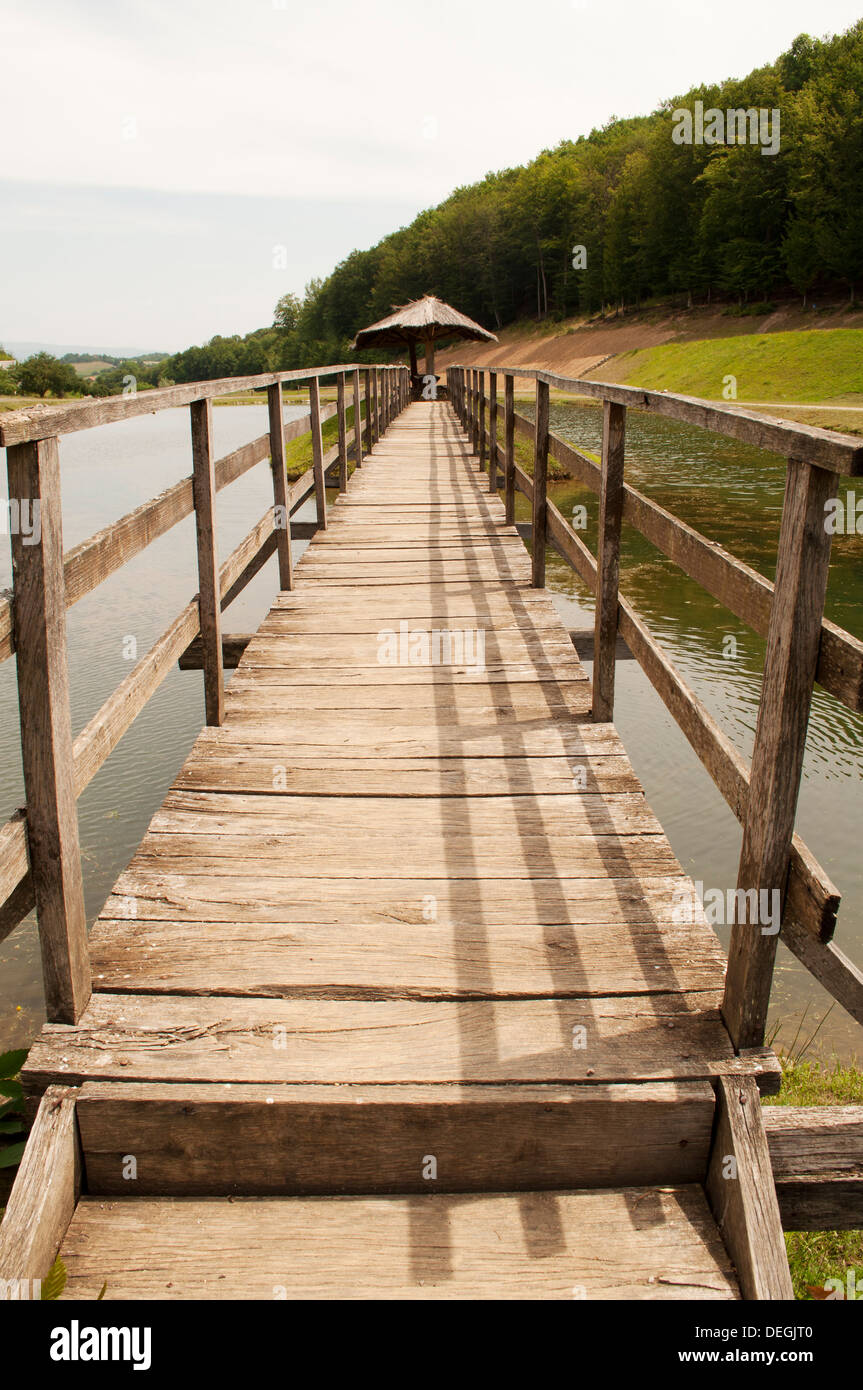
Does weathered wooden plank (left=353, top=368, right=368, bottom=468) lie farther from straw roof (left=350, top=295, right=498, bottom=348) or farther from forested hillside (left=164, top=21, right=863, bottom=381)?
forested hillside (left=164, top=21, right=863, bottom=381)

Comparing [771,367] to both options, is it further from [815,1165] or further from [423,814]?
[815,1165]

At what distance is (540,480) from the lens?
195 inches

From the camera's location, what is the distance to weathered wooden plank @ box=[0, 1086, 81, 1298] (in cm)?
148

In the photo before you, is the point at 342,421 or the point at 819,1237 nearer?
the point at 819,1237

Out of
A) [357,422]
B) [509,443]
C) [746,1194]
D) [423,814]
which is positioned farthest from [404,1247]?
[357,422]

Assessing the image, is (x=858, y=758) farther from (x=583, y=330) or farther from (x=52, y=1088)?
(x=583, y=330)

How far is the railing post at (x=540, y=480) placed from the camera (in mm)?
4719

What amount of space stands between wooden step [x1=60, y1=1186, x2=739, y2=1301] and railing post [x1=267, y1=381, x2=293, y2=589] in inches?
126

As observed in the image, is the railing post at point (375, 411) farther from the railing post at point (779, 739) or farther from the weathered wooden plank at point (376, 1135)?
the weathered wooden plank at point (376, 1135)

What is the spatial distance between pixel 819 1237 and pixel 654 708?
6.10 m

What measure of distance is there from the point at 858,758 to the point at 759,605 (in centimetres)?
636

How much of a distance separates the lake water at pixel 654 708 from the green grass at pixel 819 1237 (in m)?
0.63

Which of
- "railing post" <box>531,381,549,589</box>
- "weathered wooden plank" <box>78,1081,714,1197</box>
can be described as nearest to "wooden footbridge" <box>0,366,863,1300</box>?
"weathered wooden plank" <box>78,1081,714,1197</box>

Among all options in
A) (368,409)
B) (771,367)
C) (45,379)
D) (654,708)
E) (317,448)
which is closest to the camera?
(317,448)
